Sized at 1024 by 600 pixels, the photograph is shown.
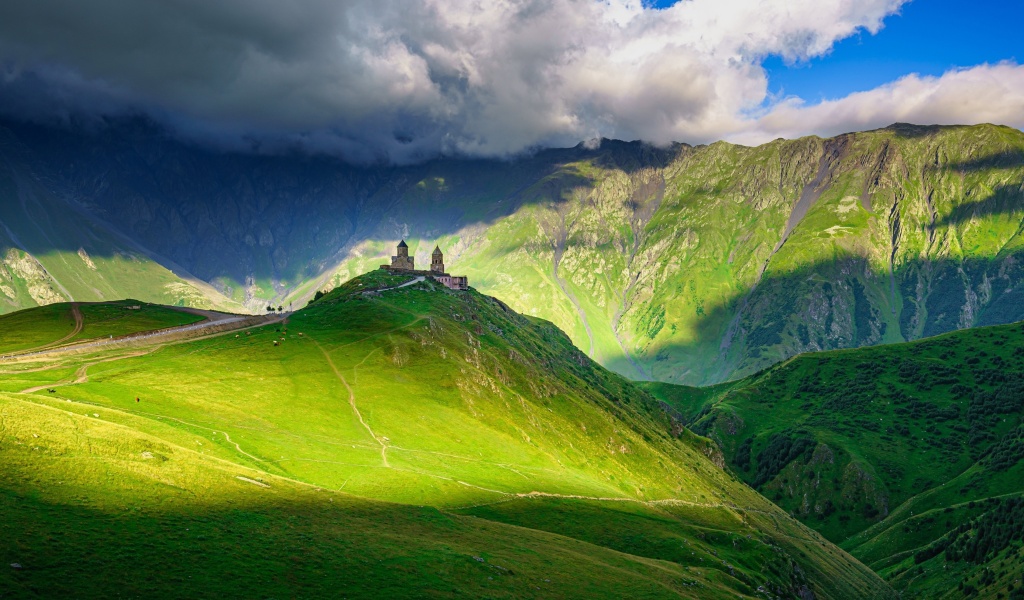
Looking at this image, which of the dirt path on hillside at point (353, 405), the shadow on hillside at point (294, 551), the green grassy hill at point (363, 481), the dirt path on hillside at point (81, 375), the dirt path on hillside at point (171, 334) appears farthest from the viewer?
the dirt path on hillside at point (171, 334)

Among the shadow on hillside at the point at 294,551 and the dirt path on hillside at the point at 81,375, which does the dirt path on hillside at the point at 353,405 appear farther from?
the dirt path on hillside at the point at 81,375

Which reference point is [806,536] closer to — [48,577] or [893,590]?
[893,590]

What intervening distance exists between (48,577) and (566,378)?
170332 mm

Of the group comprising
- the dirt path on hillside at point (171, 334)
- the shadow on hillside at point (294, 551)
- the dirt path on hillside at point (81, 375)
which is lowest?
the shadow on hillside at point (294, 551)

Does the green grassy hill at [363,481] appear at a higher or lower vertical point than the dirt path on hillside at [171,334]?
lower

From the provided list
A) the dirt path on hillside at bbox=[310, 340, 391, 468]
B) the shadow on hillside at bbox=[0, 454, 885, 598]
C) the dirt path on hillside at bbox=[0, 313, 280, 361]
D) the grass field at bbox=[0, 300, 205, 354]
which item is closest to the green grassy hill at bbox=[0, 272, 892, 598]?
the shadow on hillside at bbox=[0, 454, 885, 598]

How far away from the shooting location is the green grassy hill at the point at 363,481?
4159cm

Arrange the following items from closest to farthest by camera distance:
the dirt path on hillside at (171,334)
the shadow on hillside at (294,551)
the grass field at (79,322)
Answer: the shadow on hillside at (294,551) → the dirt path on hillside at (171,334) → the grass field at (79,322)

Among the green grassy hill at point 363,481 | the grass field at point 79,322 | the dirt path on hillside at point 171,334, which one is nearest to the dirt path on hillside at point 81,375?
the green grassy hill at point 363,481

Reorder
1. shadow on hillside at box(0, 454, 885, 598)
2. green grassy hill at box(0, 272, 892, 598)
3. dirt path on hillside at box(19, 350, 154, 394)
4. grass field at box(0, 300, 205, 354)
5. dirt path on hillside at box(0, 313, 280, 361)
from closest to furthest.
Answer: shadow on hillside at box(0, 454, 885, 598) < green grassy hill at box(0, 272, 892, 598) < dirt path on hillside at box(19, 350, 154, 394) < dirt path on hillside at box(0, 313, 280, 361) < grass field at box(0, 300, 205, 354)

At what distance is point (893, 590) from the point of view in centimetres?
14350

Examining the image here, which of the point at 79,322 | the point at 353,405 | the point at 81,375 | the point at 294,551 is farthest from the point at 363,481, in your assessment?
the point at 79,322

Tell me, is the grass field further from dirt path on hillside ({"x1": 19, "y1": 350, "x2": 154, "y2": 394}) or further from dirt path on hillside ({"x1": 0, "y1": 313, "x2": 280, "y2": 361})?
dirt path on hillside ({"x1": 19, "y1": 350, "x2": 154, "y2": 394})

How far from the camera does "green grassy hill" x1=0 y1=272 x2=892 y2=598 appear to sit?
4159 centimetres
